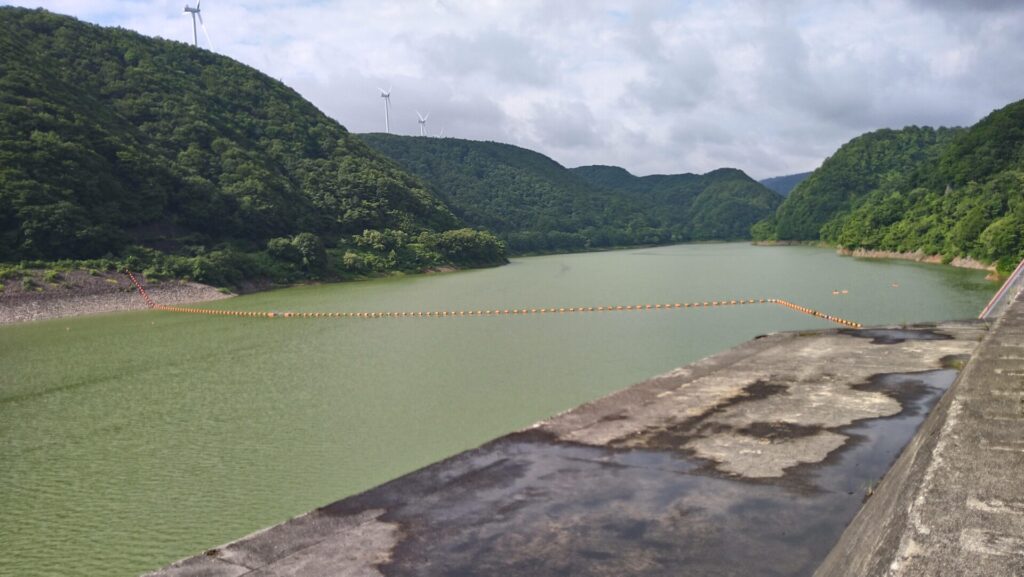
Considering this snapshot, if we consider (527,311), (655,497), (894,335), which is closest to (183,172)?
(527,311)

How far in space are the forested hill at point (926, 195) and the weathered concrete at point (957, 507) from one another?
1559 inches

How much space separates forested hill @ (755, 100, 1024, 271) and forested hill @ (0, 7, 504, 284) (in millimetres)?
41646

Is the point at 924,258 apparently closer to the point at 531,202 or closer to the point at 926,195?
the point at 926,195

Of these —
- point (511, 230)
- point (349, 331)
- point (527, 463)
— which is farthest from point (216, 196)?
point (511, 230)

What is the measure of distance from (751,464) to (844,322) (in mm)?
19786

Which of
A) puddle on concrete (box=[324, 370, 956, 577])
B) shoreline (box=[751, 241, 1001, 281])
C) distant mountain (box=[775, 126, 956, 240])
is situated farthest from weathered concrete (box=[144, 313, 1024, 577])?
distant mountain (box=[775, 126, 956, 240])

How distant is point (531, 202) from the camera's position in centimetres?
14388

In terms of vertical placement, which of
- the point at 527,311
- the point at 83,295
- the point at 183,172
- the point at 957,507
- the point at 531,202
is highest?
the point at 531,202

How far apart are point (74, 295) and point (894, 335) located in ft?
125

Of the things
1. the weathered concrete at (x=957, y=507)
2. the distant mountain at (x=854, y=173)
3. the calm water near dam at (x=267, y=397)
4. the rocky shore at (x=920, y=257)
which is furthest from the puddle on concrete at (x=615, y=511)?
the distant mountain at (x=854, y=173)

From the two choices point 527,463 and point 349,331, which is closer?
point 527,463

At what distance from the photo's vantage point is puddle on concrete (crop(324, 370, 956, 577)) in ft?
17.0

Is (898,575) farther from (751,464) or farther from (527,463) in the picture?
(527,463)

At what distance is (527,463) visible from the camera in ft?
25.2
